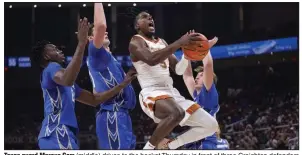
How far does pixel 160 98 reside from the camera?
545 centimetres

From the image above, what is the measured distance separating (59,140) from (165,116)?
102cm

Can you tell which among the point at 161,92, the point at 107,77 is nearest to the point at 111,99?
the point at 107,77

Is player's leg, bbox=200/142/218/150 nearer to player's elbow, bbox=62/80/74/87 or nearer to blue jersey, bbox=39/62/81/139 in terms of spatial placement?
blue jersey, bbox=39/62/81/139

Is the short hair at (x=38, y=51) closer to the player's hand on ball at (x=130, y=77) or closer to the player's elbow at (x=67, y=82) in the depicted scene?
the player's elbow at (x=67, y=82)

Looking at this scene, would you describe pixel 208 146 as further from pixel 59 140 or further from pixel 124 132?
pixel 59 140

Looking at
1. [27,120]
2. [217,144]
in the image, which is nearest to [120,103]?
[217,144]

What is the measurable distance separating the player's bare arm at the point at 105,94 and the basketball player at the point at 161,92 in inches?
4.2

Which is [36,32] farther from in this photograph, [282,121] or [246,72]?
[282,121]

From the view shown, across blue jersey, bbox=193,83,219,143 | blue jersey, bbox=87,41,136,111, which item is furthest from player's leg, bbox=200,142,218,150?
blue jersey, bbox=87,41,136,111

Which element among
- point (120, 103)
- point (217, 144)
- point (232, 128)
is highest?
point (120, 103)

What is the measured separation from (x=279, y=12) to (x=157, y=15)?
12.8 feet

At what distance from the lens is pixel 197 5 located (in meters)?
18.7

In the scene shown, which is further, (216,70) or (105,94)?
(216,70)

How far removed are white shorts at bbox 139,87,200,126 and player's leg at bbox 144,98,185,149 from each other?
0.20 ft
